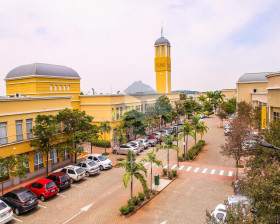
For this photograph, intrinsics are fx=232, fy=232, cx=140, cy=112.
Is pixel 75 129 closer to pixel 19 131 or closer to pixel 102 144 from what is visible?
pixel 19 131

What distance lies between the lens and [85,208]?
16609mm

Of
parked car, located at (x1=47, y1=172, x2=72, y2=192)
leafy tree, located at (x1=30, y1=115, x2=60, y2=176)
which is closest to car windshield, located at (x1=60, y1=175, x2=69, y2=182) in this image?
parked car, located at (x1=47, y1=172, x2=72, y2=192)

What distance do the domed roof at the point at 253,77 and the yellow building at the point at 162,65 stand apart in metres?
20.4

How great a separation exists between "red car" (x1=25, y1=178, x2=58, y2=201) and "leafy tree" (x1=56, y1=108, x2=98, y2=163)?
5841 mm

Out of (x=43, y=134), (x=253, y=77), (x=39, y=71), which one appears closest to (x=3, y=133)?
(x=43, y=134)

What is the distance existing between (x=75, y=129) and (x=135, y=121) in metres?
14.1

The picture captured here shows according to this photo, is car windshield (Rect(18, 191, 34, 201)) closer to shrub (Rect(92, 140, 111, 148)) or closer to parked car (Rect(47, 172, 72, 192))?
parked car (Rect(47, 172, 72, 192))

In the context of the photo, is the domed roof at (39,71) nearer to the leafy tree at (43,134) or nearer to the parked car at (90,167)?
the leafy tree at (43,134)

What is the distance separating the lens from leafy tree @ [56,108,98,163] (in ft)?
80.1

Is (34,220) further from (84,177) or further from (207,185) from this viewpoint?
(207,185)

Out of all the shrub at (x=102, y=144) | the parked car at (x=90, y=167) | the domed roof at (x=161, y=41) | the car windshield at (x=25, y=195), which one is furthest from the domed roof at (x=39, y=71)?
the domed roof at (x=161, y=41)

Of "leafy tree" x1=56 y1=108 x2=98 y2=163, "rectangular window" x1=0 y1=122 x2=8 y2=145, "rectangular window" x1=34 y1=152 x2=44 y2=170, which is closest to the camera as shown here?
"rectangular window" x1=0 y1=122 x2=8 y2=145

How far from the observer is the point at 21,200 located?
15766 millimetres

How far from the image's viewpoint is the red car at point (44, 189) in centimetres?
1772
